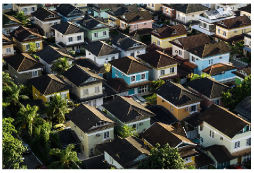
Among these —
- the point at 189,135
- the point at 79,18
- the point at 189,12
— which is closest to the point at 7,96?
the point at 189,135

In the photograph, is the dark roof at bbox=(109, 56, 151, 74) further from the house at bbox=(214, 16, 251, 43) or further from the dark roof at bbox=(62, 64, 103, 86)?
the house at bbox=(214, 16, 251, 43)

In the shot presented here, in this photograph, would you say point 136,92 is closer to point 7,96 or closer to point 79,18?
point 7,96

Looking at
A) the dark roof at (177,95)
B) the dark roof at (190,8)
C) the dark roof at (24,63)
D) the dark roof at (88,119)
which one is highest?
the dark roof at (88,119)

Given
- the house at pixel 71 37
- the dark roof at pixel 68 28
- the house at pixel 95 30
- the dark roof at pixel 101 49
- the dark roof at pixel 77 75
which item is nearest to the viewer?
the dark roof at pixel 77 75

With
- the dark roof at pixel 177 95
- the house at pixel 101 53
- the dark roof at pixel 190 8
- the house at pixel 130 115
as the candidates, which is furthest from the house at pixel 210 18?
the house at pixel 130 115

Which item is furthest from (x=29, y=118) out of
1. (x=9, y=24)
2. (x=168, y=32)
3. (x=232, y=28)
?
(x=232, y=28)

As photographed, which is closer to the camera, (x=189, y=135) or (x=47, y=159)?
(x=47, y=159)

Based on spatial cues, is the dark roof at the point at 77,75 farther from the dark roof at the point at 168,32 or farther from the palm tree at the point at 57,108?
the dark roof at the point at 168,32
